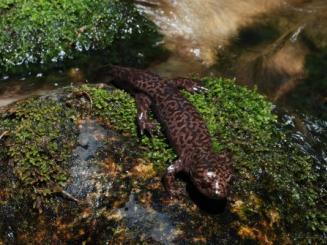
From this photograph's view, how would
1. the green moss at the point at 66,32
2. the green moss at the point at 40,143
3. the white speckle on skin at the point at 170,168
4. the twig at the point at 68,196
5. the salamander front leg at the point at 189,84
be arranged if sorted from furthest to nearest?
the green moss at the point at 66,32 < the salamander front leg at the point at 189,84 < the white speckle on skin at the point at 170,168 < the green moss at the point at 40,143 < the twig at the point at 68,196

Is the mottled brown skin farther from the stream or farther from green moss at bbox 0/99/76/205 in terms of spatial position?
green moss at bbox 0/99/76/205

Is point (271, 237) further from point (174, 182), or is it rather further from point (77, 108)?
point (77, 108)

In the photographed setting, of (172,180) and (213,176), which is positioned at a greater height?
(213,176)

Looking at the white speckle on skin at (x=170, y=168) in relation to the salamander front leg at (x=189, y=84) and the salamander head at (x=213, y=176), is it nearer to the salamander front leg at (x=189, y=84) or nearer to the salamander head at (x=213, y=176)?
the salamander head at (x=213, y=176)

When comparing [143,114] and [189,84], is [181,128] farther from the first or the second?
[189,84]

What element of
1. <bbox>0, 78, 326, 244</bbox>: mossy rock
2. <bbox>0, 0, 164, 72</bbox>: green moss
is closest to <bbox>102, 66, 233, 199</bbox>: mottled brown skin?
<bbox>0, 78, 326, 244</bbox>: mossy rock

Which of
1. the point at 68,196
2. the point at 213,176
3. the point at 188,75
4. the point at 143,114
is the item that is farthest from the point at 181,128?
the point at 188,75

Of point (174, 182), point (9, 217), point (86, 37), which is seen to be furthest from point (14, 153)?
point (86, 37)

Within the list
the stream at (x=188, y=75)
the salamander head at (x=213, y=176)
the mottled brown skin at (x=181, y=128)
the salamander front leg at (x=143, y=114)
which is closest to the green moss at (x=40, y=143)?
the stream at (x=188, y=75)
